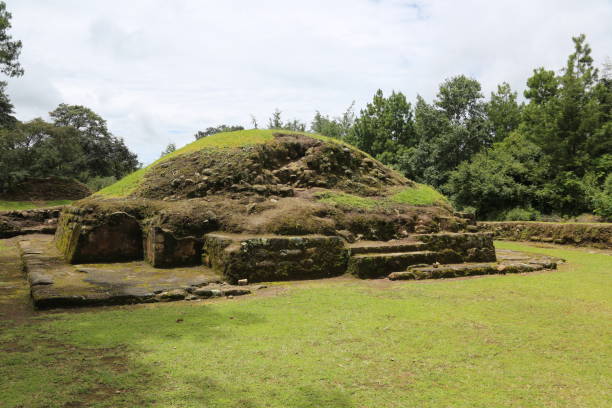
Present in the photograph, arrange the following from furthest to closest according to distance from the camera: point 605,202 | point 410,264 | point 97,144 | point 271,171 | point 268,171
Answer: point 97,144 < point 605,202 < point 271,171 < point 268,171 < point 410,264

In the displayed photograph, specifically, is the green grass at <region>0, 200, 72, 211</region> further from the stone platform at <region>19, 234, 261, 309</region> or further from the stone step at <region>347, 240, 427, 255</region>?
the stone step at <region>347, 240, 427, 255</region>

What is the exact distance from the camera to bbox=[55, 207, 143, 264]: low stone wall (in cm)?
694

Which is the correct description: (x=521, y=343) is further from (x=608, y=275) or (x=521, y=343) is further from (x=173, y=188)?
(x=173, y=188)

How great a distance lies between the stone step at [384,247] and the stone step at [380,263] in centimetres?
14

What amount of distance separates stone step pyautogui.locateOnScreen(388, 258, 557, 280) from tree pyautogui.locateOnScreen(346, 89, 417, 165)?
2544 cm

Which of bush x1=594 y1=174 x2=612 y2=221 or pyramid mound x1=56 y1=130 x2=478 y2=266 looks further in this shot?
bush x1=594 y1=174 x2=612 y2=221

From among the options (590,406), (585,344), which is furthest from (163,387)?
(585,344)

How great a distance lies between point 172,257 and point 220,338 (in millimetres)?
3571

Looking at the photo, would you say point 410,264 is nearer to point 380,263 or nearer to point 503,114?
point 380,263

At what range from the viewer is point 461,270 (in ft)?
22.1

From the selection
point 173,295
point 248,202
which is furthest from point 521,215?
point 173,295

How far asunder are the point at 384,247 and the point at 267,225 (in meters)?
2.04

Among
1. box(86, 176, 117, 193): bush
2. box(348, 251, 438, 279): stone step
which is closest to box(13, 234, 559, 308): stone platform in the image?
box(348, 251, 438, 279): stone step

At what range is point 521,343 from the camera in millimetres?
3455
